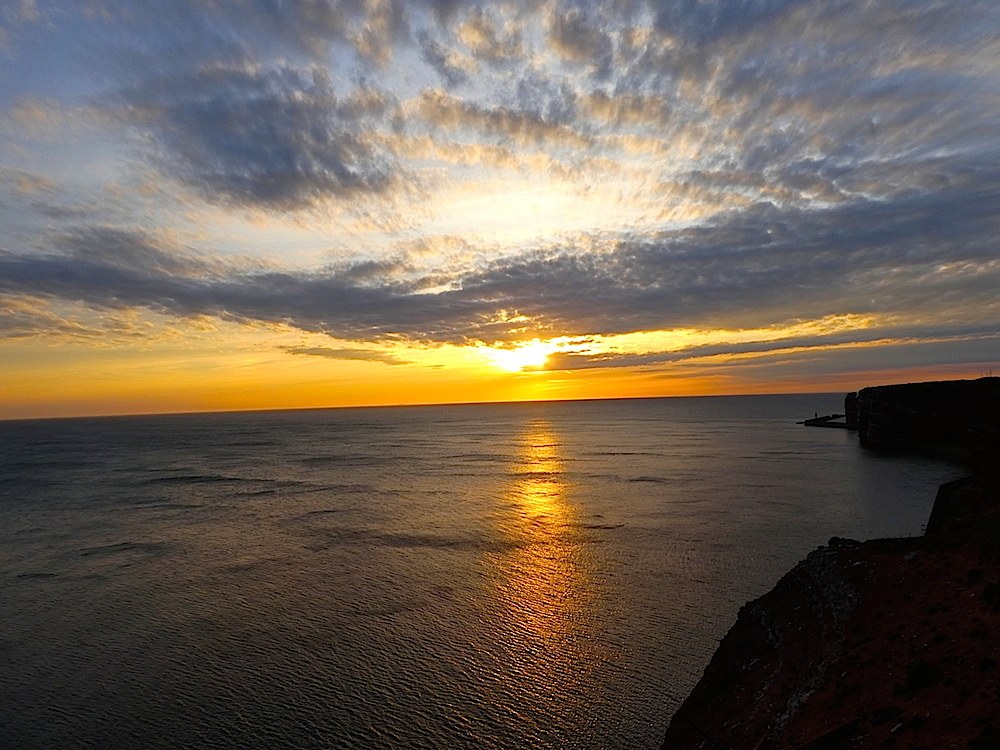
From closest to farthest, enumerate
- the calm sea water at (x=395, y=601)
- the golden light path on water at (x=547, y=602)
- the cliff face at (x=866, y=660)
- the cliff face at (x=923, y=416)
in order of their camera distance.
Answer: the cliff face at (x=866, y=660), the calm sea water at (x=395, y=601), the golden light path on water at (x=547, y=602), the cliff face at (x=923, y=416)

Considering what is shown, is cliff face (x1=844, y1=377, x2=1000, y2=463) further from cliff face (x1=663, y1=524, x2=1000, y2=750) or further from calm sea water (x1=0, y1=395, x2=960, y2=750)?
cliff face (x1=663, y1=524, x2=1000, y2=750)

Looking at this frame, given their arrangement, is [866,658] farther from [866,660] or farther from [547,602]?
[547,602]

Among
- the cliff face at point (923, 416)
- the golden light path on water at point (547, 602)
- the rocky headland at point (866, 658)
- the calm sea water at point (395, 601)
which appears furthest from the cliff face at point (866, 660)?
the cliff face at point (923, 416)

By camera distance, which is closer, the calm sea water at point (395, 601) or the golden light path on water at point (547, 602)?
the calm sea water at point (395, 601)

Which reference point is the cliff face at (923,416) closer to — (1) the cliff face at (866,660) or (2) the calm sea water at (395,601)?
(2) the calm sea water at (395,601)

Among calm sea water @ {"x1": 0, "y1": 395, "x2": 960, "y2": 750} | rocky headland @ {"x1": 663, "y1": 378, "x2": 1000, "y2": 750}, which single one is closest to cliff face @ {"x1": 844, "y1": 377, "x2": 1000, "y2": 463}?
calm sea water @ {"x1": 0, "y1": 395, "x2": 960, "y2": 750}

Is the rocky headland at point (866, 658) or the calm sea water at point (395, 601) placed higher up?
the rocky headland at point (866, 658)
